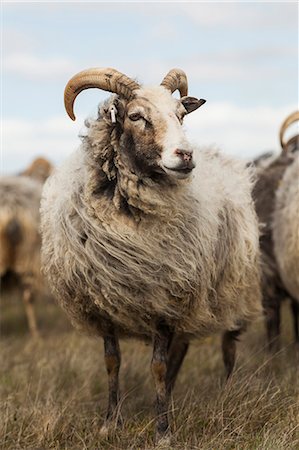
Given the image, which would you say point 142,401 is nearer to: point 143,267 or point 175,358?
point 175,358

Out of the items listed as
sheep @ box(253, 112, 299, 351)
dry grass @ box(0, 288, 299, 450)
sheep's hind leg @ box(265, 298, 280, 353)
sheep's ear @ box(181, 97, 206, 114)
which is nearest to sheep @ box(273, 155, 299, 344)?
sheep @ box(253, 112, 299, 351)

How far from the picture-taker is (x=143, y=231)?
4.86 m

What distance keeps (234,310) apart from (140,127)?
6.19ft

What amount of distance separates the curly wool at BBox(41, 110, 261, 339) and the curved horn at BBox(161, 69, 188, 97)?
539 millimetres

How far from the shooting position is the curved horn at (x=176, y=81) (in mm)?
5137

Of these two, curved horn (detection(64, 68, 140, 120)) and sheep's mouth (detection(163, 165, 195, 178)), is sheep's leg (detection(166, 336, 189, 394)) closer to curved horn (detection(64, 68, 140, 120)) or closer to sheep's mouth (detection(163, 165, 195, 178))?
sheep's mouth (detection(163, 165, 195, 178))

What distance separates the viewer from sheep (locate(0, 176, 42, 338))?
10.0 m

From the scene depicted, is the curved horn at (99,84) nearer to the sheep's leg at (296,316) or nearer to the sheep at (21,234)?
the sheep's leg at (296,316)

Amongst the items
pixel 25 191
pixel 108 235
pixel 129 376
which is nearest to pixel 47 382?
pixel 129 376

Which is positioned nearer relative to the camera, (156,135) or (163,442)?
(156,135)

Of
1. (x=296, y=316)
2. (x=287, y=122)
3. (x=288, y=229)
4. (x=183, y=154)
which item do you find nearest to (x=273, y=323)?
(x=296, y=316)

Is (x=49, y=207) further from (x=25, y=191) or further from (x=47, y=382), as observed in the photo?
(x=25, y=191)

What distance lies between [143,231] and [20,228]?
5447mm

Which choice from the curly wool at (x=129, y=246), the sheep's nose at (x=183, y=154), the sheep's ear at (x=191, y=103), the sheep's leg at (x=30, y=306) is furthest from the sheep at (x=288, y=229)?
the sheep's leg at (x=30, y=306)
